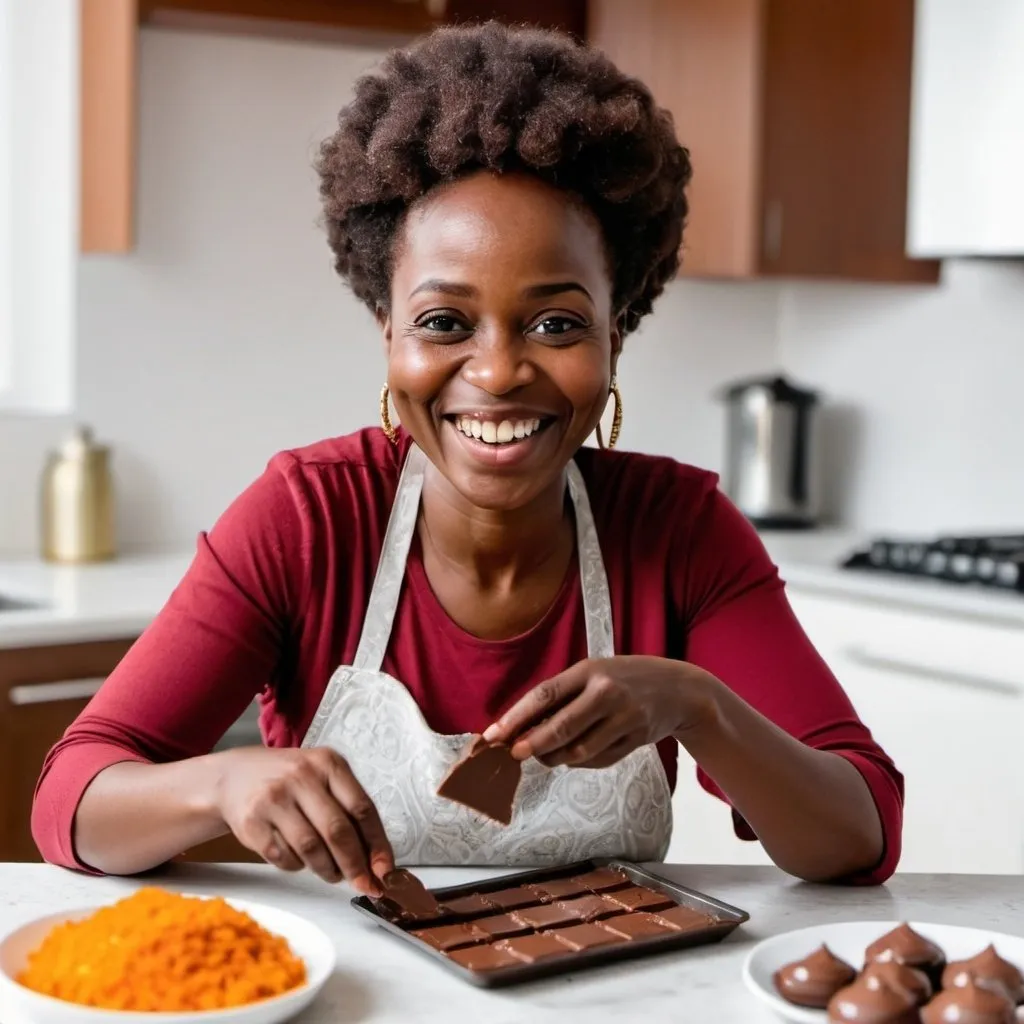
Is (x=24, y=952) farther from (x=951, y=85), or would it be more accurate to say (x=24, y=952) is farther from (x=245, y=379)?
(x=951, y=85)

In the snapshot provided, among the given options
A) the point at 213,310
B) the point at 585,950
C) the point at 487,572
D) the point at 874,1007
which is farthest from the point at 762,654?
the point at 213,310

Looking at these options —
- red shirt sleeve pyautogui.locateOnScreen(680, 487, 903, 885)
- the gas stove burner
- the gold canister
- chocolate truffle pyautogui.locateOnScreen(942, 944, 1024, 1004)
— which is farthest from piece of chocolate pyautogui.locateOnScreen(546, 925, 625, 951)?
the gold canister

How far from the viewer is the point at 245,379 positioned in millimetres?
3309

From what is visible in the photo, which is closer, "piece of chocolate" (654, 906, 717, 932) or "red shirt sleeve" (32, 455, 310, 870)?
"piece of chocolate" (654, 906, 717, 932)

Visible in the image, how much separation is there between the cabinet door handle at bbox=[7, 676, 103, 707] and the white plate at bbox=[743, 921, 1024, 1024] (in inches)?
59.0

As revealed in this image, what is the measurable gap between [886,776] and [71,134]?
7.34 feet

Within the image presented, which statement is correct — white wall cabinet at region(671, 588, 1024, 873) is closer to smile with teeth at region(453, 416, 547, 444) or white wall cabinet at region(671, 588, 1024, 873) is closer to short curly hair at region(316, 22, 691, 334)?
short curly hair at region(316, 22, 691, 334)

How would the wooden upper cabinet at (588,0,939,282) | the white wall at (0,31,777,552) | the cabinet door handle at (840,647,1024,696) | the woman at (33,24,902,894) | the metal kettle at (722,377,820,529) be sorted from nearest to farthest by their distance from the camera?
1. the woman at (33,24,902,894)
2. the cabinet door handle at (840,647,1024,696)
3. the white wall at (0,31,777,552)
4. the wooden upper cabinet at (588,0,939,282)
5. the metal kettle at (722,377,820,529)

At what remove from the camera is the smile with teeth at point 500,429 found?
4.96 ft

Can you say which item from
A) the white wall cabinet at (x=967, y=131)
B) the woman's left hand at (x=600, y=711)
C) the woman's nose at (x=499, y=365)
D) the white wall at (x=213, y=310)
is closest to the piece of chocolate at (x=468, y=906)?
the woman's left hand at (x=600, y=711)

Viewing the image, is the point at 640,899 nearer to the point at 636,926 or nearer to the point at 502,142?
the point at 636,926

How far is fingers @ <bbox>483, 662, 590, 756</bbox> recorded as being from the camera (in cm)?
122

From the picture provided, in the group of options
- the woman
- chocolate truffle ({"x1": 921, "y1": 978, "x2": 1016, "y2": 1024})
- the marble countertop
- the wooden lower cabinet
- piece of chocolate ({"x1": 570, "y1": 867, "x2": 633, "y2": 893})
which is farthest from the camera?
the wooden lower cabinet

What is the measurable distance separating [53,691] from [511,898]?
55.4 inches
